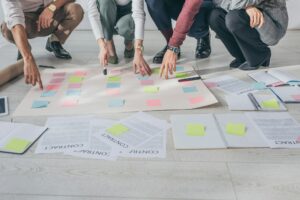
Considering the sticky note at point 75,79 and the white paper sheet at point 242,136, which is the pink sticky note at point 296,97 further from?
the sticky note at point 75,79

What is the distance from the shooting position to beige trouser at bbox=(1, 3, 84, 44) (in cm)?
203

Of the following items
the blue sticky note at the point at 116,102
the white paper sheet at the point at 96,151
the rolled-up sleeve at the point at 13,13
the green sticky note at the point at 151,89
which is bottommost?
the white paper sheet at the point at 96,151

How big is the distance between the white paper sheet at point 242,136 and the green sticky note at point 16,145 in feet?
2.25

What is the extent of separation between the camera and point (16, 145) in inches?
47.6

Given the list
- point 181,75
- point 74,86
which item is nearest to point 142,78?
point 181,75

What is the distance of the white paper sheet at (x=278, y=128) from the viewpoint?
A: 1.19 metres

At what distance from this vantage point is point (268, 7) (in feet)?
5.49

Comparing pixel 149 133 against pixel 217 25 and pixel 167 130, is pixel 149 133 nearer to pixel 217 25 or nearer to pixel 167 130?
pixel 167 130

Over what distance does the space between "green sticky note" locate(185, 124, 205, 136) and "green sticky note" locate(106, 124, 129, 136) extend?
0.22 meters

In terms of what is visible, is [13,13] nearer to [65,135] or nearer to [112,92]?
[112,92]

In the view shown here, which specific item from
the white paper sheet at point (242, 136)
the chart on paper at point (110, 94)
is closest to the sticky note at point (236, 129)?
the white paper sheet at point (242, 136)

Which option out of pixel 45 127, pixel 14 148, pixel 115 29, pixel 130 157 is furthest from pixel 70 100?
pixel 115 29

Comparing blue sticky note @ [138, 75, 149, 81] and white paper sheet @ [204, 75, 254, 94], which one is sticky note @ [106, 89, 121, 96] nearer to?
blue sticky note @ [138, 75, 149, 81]

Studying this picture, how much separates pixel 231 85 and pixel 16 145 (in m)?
0.98
